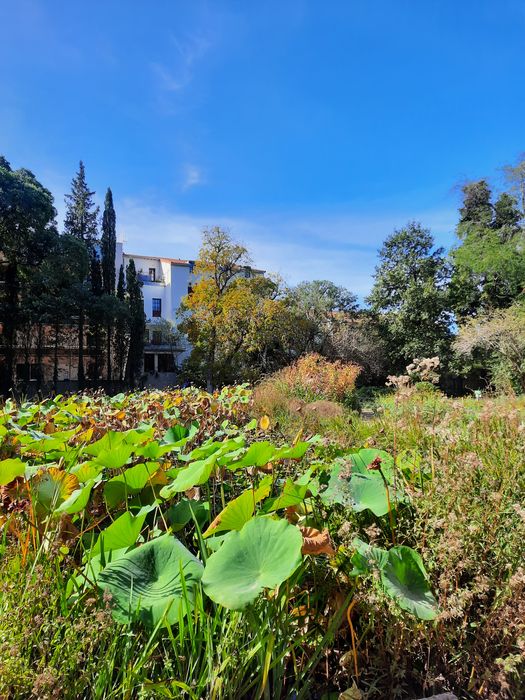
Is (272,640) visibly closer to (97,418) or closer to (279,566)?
(279,566)

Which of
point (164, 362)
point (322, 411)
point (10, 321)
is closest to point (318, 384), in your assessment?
point (322, 411)

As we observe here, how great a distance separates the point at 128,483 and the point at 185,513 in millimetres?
240

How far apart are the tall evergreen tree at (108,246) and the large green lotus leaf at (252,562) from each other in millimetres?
23517

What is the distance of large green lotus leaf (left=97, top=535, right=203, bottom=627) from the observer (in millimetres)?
906

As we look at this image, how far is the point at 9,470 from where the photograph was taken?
135 cm

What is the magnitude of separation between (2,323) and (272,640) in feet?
60.8

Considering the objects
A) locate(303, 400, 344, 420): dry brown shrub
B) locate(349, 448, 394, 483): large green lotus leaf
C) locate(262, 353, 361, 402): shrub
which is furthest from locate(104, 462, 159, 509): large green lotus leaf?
locate(262, 353, 361, 402): shrub

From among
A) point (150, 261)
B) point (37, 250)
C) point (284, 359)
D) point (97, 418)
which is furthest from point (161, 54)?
point (150, 261)

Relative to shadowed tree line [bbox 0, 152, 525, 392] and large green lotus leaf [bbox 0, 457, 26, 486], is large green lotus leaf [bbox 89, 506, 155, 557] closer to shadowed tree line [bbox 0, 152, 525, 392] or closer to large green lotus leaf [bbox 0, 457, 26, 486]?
large green lotus leaf [bbox 0, 457, 26, 486]

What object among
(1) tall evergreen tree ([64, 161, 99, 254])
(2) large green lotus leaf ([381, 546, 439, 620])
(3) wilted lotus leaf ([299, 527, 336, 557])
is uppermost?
(1) tall evergreen tree ([64, 161, 99, 254])

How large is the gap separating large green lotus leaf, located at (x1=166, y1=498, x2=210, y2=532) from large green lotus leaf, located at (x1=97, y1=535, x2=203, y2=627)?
0.71 feet

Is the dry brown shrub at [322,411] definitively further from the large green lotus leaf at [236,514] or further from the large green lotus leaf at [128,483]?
the large green lotus leaf at [236,514]

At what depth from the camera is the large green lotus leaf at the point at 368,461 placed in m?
1.65

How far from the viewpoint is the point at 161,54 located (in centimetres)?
540
